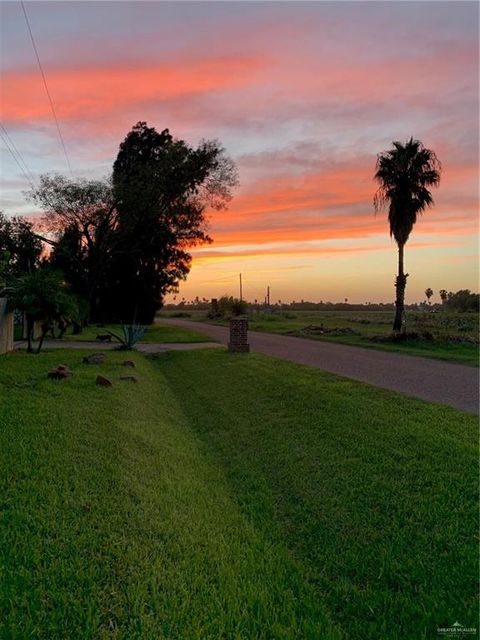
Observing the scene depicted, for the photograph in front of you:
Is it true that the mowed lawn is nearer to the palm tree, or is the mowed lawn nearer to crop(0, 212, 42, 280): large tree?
the palm tree

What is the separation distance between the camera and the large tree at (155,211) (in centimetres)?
3256

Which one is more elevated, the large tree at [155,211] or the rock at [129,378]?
the large tree at [155,211]

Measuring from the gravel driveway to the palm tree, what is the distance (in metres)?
8.44

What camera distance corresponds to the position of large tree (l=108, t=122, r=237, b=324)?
32.6 m

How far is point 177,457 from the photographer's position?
625 centimetres

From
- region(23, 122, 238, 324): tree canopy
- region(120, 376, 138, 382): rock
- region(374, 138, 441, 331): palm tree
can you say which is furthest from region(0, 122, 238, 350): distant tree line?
region(120, 376, 138, 382): rock

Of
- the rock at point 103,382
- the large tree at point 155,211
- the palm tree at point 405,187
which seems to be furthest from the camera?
the large tree at point 155,211

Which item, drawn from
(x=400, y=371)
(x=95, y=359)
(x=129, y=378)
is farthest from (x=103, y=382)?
(x=400, y=371)

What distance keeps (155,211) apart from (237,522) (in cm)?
2998

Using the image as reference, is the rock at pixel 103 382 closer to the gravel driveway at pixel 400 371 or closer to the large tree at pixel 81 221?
the gravel driveway at pixel 400 371

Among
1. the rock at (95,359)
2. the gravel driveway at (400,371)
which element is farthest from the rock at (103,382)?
the gravel driveway at (400,371)

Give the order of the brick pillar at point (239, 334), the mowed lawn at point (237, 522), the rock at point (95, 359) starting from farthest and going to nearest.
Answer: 1. the brick pillar at point (239, 334)
2. the rock at point (95, 359)
3. the mowed lawn at point (237, 522)

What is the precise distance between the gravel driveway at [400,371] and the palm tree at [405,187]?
844 centimetres

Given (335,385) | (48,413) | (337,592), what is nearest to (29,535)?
(337,592)
